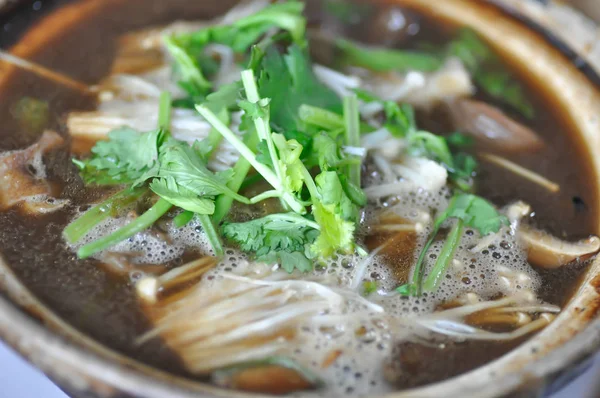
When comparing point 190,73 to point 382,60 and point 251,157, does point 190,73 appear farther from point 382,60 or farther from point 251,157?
point 382,60

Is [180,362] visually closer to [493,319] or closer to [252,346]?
[252,346]

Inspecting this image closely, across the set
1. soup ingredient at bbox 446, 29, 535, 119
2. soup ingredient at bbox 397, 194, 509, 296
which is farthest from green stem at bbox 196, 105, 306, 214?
soup ingredient at bbox 446, 29, 535, 119

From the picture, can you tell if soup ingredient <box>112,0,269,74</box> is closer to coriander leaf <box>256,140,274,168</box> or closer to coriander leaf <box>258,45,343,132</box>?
coriander leaf <box>258,45,343,132</box>

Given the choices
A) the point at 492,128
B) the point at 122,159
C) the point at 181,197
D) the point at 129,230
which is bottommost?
the point at 129,230

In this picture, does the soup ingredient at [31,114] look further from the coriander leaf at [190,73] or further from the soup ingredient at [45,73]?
the coriander leaf at [190,73]

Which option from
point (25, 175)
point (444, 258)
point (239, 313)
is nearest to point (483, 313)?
point (444, 258)

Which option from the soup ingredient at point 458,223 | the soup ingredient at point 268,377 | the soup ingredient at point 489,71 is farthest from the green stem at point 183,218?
the soup ingredient at point 489,71

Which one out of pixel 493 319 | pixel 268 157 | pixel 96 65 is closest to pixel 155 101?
pixel 96 65
